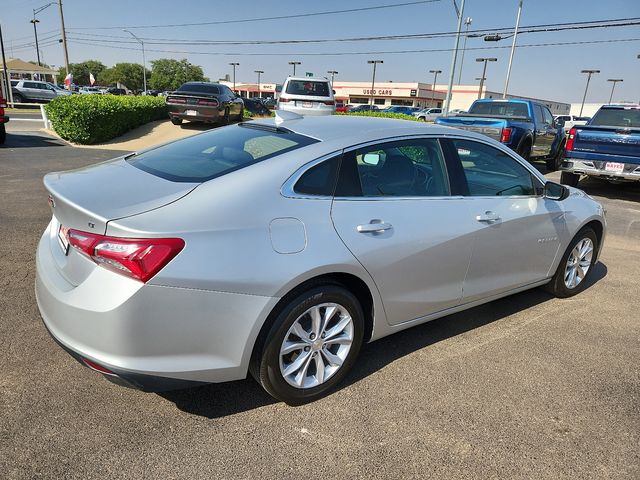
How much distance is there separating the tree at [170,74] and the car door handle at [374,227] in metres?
96.5

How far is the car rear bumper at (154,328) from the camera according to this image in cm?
215

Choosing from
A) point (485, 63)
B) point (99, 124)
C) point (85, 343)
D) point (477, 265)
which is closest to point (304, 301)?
point (85, 343)

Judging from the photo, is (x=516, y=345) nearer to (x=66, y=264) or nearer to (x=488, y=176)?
(x=488, y=176)

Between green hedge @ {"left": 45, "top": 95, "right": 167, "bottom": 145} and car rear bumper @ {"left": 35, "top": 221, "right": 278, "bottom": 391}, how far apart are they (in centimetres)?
1372

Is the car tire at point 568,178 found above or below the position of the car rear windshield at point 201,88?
below

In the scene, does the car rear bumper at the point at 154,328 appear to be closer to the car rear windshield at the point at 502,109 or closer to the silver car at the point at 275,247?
the silver car at the point at 275,247

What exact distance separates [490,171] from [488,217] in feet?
1.66

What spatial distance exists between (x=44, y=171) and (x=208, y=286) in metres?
8.80

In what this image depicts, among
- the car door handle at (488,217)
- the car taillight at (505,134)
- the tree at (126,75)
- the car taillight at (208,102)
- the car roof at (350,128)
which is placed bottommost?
the tree at (126,75)

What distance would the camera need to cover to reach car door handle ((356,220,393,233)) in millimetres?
2744

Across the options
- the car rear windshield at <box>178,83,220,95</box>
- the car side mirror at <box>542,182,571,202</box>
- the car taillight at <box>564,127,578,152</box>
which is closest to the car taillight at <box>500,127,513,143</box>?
the car taillight at <box>564,127,578,152</box>

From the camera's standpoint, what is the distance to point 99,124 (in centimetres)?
1471

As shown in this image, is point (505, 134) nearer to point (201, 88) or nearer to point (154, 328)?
point (154, 328)

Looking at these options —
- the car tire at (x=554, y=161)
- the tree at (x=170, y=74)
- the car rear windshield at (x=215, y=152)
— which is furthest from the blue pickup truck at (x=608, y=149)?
the tree at (x=170, y=74)
